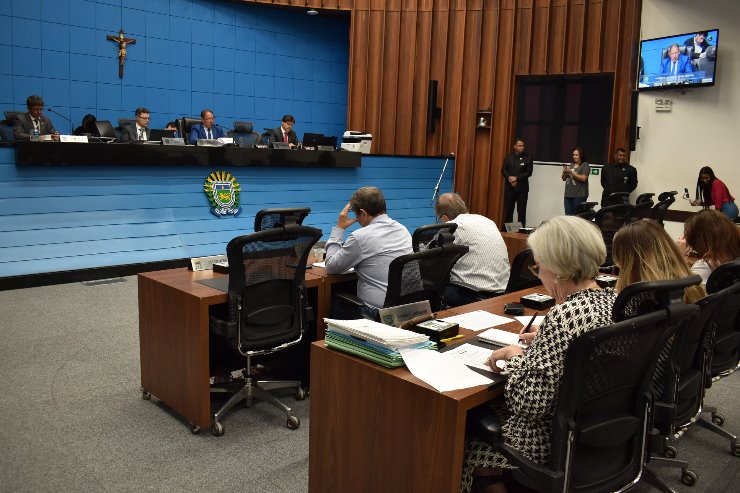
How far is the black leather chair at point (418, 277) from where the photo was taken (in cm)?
325

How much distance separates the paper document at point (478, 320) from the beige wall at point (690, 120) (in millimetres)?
7431

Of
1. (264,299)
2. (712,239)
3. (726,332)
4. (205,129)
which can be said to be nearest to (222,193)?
(205,129)

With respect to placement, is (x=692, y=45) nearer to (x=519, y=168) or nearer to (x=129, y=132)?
(x=519, y=168)

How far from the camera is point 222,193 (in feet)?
24.3

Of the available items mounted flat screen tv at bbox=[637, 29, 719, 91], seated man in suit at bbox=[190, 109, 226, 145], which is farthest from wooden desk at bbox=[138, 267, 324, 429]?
mounted flat screen tv at bbox=[637, 29, 719, 91]

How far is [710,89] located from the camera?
8984 mm

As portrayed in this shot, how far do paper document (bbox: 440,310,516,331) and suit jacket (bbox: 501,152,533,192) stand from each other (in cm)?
769

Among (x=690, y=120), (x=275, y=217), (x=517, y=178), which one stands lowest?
(x=275, y=217)

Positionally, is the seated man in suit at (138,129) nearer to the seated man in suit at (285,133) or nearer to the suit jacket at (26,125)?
the suit jacket at (26,125)

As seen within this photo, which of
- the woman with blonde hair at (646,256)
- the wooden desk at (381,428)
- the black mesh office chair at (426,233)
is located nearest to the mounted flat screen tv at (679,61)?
the black mesh office chair at (426,233)

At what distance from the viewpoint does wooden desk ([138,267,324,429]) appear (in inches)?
125

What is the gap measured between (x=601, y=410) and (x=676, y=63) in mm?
8541

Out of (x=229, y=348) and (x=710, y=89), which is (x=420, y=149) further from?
(x=229, y=348)

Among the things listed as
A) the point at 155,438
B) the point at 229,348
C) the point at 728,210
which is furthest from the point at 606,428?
the point at 728,210
